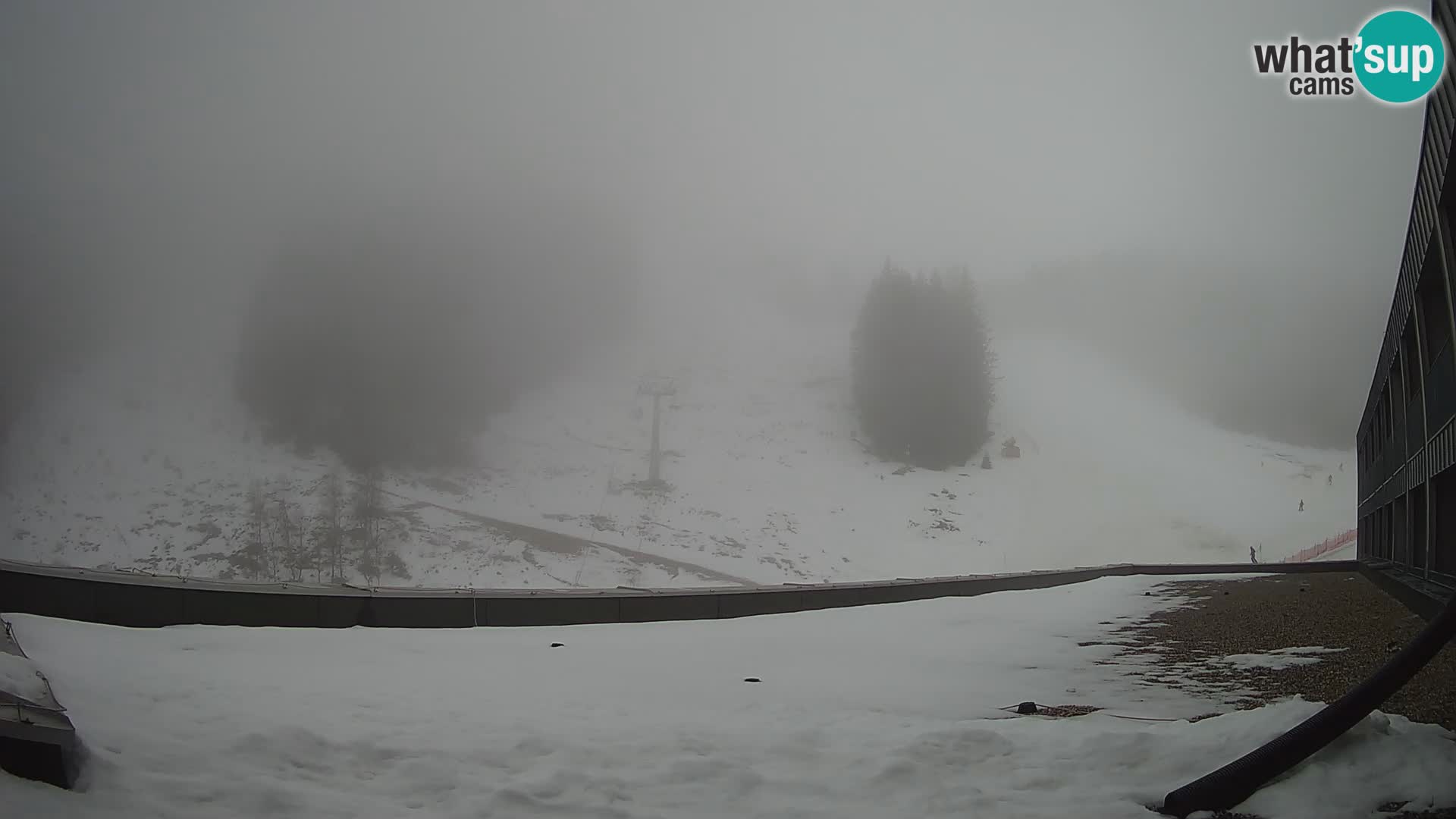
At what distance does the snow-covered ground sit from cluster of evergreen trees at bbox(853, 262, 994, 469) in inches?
1824

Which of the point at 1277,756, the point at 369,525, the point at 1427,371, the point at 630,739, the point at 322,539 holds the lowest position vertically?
the point at 322,539

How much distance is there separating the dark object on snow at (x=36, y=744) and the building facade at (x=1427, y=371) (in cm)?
820

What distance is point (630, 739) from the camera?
133 inches

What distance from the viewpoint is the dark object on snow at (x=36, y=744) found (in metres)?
2.03

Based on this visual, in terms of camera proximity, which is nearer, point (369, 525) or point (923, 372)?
point (369, 525)

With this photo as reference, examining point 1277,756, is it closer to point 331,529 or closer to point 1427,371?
point 1427,371

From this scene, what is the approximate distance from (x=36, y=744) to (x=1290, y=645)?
22.7 feet

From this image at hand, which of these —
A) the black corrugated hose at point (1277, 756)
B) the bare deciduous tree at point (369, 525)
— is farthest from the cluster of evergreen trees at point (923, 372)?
the black corrugated hose at point (1277, 756)

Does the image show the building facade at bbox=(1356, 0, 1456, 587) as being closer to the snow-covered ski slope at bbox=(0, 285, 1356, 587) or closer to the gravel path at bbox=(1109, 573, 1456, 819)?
the gravel path at bbox=(1109, 573, 1456, 819)

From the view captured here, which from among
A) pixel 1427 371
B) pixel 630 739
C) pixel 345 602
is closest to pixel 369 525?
pixel 345 602

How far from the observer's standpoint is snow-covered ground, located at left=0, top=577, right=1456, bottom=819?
2350 millimetres

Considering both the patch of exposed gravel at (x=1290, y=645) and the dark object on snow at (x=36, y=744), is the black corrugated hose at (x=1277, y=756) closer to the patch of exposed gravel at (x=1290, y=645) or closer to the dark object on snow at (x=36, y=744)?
the patch of exposed gravel at (x=1290, y=645)

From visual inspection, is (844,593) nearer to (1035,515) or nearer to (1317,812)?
(1317,812)

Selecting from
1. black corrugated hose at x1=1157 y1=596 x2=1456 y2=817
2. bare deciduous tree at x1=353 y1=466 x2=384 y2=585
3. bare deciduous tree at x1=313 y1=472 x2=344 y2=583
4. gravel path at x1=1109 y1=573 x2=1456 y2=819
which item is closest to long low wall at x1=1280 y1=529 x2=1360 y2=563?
gravel path at x1=1109 y1=573 x2=1456 y2=819
